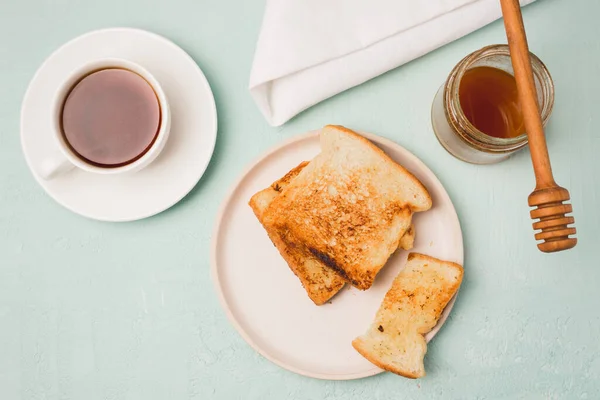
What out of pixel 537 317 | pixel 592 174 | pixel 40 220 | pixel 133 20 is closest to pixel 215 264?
pixel 40 220

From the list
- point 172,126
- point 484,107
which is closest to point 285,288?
point 172,126

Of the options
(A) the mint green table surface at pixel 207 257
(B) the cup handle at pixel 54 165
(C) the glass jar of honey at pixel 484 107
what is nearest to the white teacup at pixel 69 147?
(B) the cup handle at pixel 54 165

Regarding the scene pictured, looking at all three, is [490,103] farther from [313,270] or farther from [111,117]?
[111,117]

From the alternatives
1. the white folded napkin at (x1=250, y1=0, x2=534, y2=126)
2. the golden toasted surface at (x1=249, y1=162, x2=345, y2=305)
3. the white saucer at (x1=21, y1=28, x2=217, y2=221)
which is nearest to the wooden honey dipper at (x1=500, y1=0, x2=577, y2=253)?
the white folded napkin at (x1=250, y1=0, x2=534, y2=126)

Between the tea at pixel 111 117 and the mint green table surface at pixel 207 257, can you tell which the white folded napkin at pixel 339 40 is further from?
the tea at pixel 111 117

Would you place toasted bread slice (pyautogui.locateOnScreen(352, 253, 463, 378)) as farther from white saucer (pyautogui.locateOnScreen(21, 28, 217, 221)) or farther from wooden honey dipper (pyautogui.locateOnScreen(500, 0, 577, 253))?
white saucer (pyautogui.locateOnScreen(21, 28, 217, 221))

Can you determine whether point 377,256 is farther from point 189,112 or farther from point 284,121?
point 189,112
